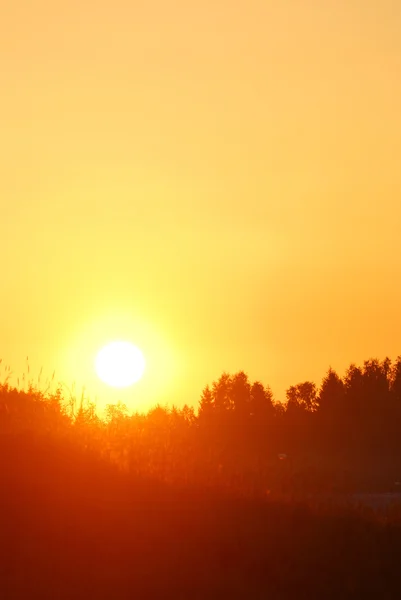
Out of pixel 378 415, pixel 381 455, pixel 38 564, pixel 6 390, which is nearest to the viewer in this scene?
pixel 38 564

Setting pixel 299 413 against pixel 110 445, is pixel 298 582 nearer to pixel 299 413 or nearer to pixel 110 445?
pixel 110 445

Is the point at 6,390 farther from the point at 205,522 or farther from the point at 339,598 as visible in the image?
the point at 339,598

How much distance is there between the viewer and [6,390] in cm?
1673

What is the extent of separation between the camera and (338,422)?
5822cm

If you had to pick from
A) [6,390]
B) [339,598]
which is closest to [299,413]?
[6,390]

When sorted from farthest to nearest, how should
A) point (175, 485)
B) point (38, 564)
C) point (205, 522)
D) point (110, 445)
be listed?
point (110, 445), point (175, 485), point (205, 522), point (38, 564)

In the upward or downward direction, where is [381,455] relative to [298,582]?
upward

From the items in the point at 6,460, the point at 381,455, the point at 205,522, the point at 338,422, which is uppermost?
the point at 338,422

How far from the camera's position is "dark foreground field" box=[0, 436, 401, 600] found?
36.7ft

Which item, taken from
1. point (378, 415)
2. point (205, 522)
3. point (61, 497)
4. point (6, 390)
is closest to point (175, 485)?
point (205, 522)

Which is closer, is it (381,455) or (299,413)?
(381,455)

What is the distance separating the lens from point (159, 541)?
A: 39.5ft

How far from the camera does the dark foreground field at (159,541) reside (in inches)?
440

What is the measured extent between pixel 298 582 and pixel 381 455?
39497 millimetres
